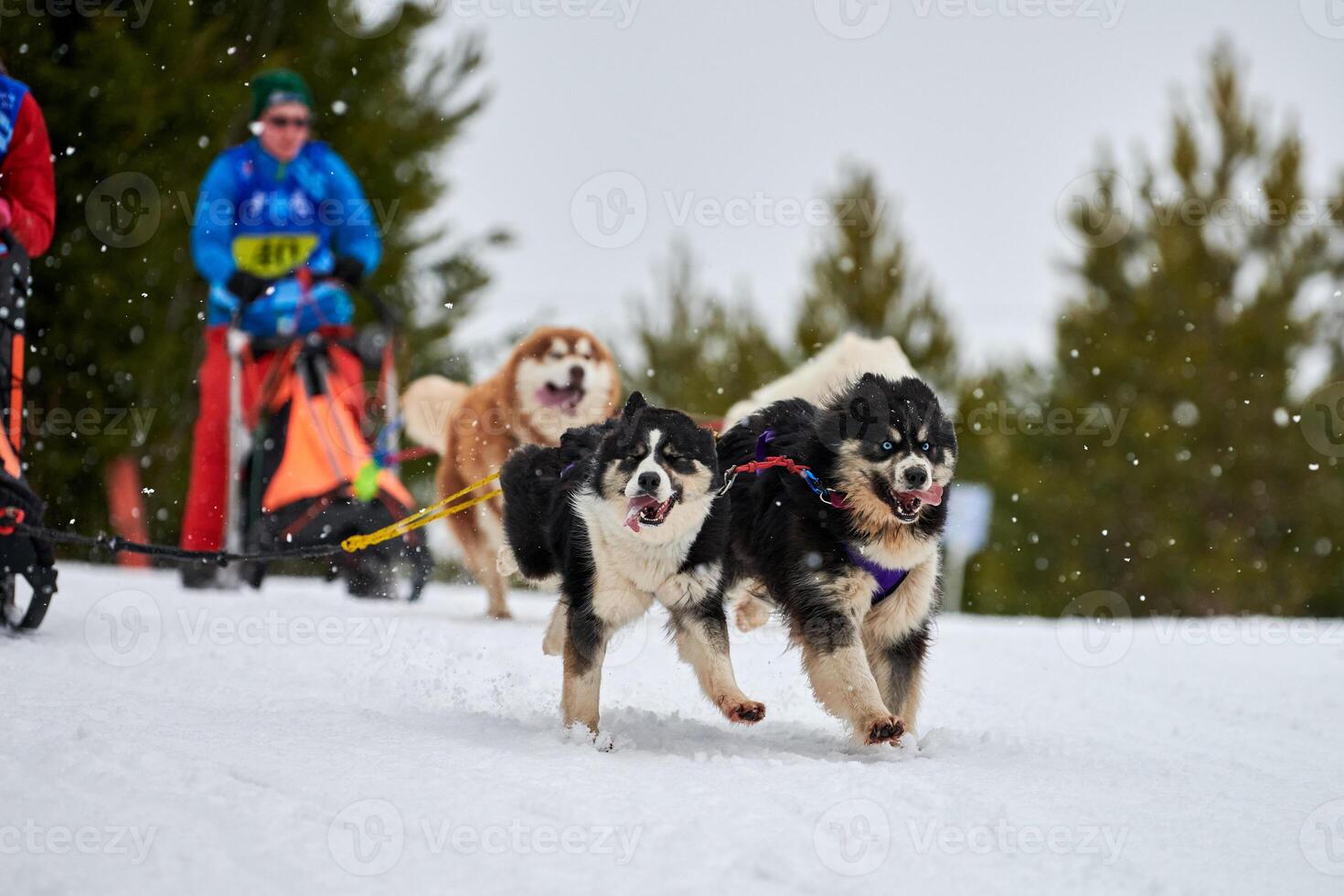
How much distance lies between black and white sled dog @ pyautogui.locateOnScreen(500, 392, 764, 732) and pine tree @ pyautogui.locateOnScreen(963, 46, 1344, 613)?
13.7 meters

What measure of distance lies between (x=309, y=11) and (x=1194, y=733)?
37.4 ft

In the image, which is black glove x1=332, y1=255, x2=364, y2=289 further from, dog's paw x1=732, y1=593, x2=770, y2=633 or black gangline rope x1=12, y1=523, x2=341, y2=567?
dog's paw x1=732, y1=593, x2=770, y2=633

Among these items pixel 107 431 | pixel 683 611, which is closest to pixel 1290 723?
pixel 683 611

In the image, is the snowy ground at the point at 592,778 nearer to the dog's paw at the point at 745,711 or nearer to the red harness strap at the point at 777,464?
the dog's paw at the point at 745,711

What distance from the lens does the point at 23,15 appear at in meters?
9.82

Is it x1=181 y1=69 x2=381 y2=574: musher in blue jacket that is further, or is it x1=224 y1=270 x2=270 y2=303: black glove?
x1=181 y1=69 x2=381 y2=574: musher in blue jacket

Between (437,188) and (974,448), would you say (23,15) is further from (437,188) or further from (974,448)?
(974,448)

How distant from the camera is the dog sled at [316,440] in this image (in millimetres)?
7555

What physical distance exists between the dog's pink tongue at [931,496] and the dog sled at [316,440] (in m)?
4.09

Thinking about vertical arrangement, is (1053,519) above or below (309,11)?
below

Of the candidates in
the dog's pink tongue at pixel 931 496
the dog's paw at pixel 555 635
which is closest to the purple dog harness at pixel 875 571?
the dog's pink tongue at pixel 931 496

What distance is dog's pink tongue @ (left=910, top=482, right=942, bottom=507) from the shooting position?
4066 millimetres

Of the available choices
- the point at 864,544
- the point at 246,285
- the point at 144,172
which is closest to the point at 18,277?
the point at 246,285

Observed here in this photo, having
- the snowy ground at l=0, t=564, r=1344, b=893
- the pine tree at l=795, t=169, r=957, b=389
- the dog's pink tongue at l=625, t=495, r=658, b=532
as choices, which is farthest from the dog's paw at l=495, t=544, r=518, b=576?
the pine tree at l=795, t=169, r=957, b=389
